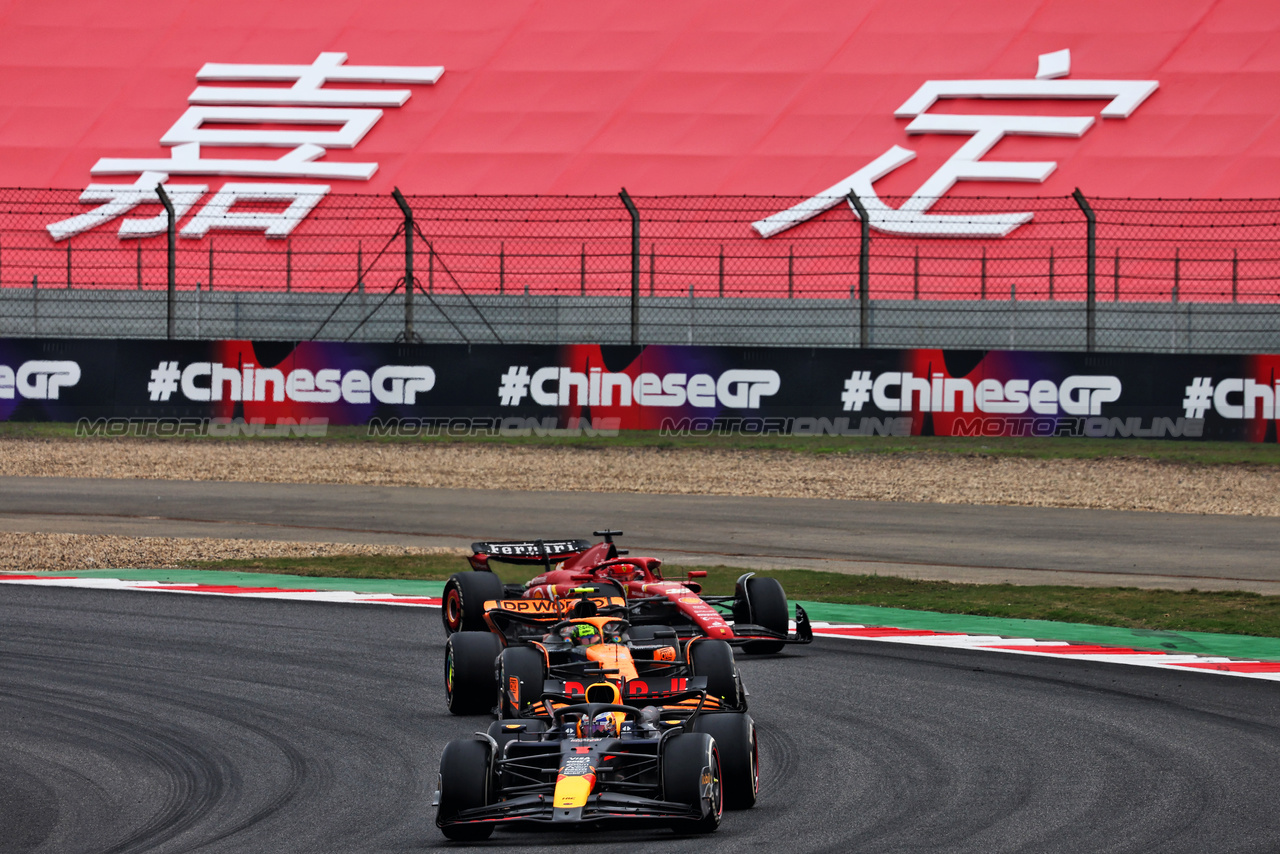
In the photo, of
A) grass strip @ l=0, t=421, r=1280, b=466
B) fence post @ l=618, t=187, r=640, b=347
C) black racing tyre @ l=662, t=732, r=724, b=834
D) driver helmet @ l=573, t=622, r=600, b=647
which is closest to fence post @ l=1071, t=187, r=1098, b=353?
grass strip @ l=0, t=421, r=1280, b=466

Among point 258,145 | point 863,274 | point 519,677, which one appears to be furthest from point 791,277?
point 519,677

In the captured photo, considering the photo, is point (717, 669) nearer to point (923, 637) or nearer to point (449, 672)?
point (449, 672)

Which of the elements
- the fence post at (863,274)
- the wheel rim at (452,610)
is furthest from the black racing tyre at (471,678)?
the fence post at (863,274)

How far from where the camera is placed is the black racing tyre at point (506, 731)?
23.8 feet

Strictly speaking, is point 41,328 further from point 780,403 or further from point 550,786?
point 550,786

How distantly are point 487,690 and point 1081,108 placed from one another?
27.0m

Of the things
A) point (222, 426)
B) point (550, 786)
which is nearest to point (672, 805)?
point (550, 786)

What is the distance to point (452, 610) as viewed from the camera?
11.6 m

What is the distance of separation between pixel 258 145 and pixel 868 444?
17506 mm

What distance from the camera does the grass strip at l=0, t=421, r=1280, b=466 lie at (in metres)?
21.2

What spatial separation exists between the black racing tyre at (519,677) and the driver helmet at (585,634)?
0.34 meters

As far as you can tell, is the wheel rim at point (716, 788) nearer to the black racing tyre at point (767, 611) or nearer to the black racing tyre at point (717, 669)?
the black racing tyre at point (717, 669)

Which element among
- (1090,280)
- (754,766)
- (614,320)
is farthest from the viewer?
(614,320)

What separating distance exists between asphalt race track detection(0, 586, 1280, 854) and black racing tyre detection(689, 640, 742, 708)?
321 millimetres
